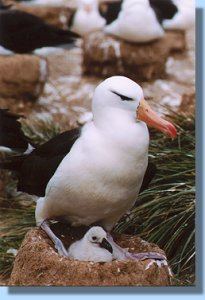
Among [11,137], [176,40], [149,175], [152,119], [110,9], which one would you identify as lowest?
[149,175]

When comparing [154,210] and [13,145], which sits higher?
[13,145]

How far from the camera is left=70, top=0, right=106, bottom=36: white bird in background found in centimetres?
293

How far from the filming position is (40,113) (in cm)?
299

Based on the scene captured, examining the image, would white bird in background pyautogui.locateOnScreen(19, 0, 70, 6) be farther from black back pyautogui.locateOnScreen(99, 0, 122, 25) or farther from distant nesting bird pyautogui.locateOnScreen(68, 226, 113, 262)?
distant nesting bird pyautogui.locateOnScreen(68, 226, 113, 262)

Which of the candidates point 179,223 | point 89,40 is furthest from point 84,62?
point 179,223

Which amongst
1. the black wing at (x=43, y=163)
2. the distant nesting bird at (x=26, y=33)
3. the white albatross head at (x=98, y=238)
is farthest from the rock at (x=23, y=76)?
the white albatross head at (x=98, y=238)

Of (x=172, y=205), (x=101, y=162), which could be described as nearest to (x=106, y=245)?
(x=101, y=162)

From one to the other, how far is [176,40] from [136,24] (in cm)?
15

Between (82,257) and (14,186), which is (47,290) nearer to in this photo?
(82,257)

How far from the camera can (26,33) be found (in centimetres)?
297

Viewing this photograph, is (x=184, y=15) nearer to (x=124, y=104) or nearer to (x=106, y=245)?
(x=124, y=104)

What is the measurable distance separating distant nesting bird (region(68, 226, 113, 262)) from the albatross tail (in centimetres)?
38

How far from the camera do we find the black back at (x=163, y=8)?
292 centimetres

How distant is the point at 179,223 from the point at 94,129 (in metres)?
0.45
